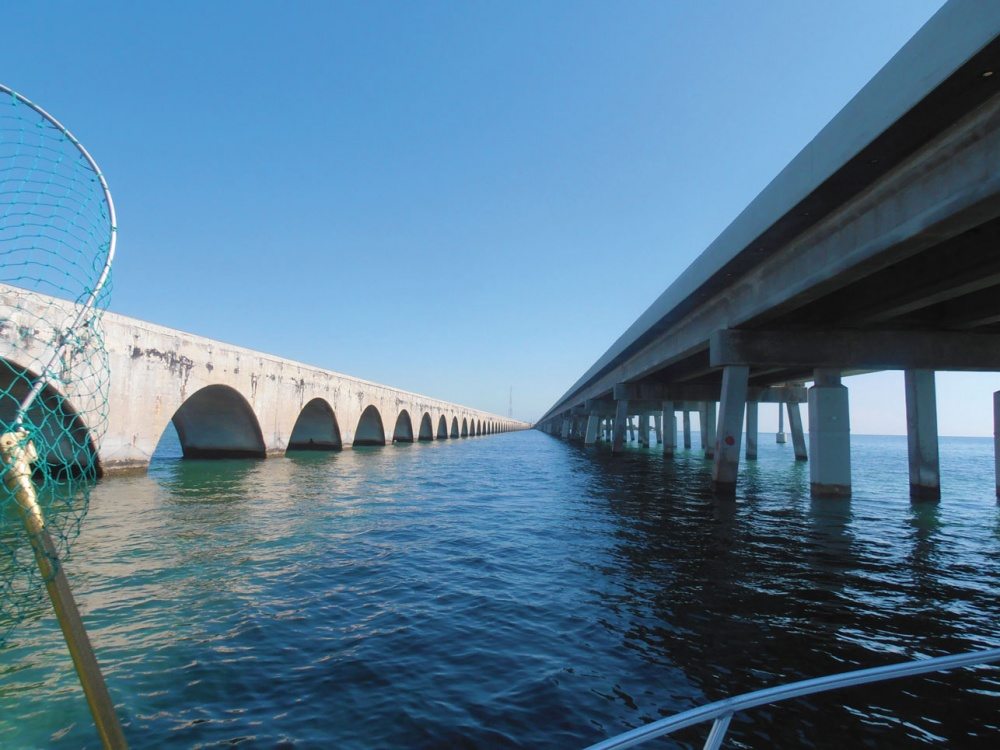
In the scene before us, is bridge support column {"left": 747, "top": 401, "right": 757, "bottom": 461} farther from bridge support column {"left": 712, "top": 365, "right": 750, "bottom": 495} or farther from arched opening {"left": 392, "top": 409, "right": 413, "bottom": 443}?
arched opening {"left": 392, "top": 409, "right": 413, "bottom": 443}

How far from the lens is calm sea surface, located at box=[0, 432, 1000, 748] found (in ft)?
14.1

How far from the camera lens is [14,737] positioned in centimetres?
396

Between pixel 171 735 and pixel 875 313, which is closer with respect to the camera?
pixel 171 735

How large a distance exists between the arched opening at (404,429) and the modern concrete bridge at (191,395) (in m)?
7.52

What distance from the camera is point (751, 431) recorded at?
1606 inches

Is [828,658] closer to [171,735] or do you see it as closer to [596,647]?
[596,647]

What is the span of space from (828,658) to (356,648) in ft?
16.4

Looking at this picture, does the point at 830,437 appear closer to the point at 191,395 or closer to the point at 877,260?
the point at 877,260

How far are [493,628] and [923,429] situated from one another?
19.4 m

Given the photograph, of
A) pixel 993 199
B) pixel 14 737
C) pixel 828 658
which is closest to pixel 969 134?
pixel 993 199

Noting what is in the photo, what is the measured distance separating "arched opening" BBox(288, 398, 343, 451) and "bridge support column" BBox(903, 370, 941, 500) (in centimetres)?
3173

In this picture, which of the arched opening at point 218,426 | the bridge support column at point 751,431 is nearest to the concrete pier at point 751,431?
the bridge support column at point 751,431

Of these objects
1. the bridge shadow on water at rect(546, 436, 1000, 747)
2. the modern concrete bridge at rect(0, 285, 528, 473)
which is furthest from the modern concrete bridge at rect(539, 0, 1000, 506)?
the modern concrete bridge at rect(0, 285, 528, 473)

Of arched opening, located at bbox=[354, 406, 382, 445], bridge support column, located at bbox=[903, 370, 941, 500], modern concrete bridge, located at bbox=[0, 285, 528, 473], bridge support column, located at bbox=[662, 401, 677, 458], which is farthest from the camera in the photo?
arched opening, located at bbox=[354, 406, 382, 445]
